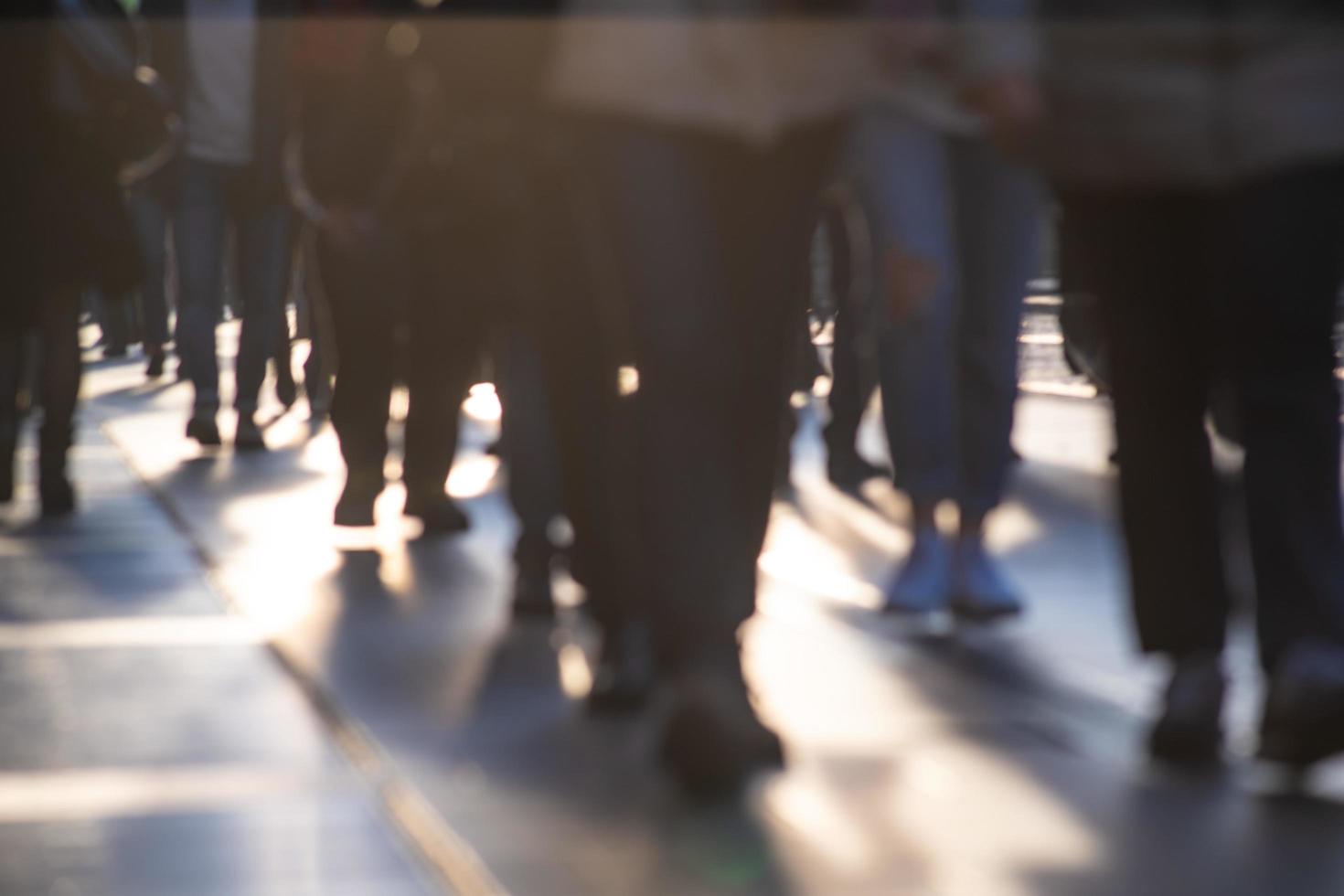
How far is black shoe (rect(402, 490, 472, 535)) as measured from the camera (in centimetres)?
717

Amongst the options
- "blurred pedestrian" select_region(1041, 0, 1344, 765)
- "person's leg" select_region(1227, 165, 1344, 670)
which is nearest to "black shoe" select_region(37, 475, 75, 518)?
"blurred pedestrian" select_region(1041, 0, 1344, 765)

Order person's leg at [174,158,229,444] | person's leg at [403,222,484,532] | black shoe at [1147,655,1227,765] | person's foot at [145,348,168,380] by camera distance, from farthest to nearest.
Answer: person's foot at [145,348,168,380]
person's leg at [174,158,229,444]
person's leg at [403,222,484,532]
black shoe at [1147,655,1227,765]

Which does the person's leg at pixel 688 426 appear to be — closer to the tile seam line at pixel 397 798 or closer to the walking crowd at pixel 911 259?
the walking crowd at pixel 911 259

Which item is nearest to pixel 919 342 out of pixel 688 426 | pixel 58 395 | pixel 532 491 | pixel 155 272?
pixel 532 491

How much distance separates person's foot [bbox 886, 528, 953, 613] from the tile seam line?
4.13 ft

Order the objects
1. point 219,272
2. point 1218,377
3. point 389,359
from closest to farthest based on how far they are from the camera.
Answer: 1. point 1218,377
2. point 389,359
3. point 219,272

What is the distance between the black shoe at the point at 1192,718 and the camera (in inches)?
155

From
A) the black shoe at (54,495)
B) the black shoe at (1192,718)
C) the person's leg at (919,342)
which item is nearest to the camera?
the black shoe at (1192,718)

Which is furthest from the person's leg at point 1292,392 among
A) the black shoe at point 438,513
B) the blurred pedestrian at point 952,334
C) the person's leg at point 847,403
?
the person's leg at point 847,403

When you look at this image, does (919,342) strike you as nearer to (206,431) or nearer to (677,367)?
(677,367)

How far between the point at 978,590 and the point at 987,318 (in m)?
0.55

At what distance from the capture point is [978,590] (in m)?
5.41

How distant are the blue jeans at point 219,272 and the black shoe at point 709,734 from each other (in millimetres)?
6473

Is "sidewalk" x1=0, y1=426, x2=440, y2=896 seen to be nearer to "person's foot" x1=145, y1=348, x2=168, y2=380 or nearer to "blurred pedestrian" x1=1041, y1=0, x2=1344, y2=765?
"blurred pedestrian" x1=1041, y1=0, x2=1344, y2=765
